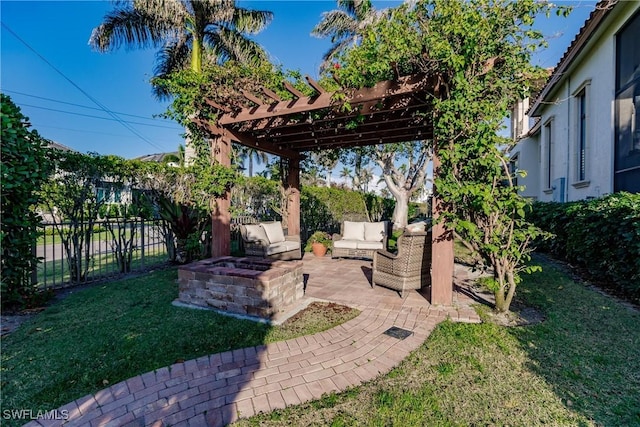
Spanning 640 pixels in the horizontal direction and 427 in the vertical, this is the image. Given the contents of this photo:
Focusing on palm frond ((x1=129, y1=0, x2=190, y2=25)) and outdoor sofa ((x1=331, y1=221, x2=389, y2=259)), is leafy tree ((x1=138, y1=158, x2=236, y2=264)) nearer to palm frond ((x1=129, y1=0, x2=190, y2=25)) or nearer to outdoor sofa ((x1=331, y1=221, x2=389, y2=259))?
A: outdoor sofa ((x1=331, y1=221, x2=389, y2=259))

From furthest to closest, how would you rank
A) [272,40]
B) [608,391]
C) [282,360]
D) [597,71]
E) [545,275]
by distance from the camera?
1. [272,40]
2. [597,71]
3. [545,275]
4. [282,360]
5. [608,391]

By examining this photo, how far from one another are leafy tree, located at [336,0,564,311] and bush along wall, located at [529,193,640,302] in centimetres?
107

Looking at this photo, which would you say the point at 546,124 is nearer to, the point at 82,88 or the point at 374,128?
the point at 374,128

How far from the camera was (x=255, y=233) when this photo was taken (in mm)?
6977

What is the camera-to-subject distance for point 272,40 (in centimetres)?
1401

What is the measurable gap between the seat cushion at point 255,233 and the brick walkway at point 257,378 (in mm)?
3746

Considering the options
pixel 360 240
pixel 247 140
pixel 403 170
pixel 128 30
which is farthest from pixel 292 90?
pixel 128 30

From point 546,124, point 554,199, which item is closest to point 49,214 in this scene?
point 554,199

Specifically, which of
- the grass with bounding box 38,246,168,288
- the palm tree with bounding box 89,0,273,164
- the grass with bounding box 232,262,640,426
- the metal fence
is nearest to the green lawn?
the grass with bounding box 232,262,640,426

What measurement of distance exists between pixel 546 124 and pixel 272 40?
11.9m

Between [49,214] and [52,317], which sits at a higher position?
[49,214]

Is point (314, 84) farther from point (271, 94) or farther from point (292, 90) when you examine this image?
point (271, 94)

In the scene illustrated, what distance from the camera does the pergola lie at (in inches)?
159

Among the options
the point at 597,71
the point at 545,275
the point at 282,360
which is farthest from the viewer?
the point at 597,71
